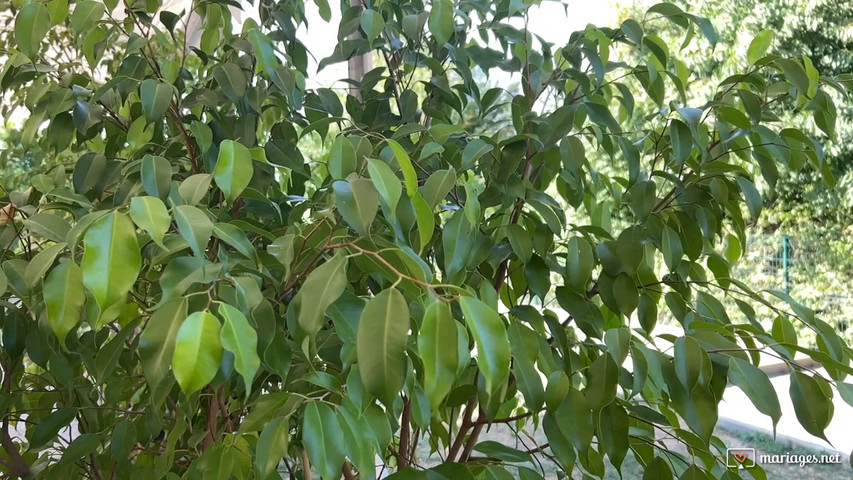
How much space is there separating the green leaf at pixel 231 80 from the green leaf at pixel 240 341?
1.47ft

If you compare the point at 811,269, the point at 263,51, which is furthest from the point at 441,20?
the point at 811,269

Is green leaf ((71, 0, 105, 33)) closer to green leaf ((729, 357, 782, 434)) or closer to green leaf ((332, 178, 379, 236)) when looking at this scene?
green leaf ((332, 178, 379, 236))

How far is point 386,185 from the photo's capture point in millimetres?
502

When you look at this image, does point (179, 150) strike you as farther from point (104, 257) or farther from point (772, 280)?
point (772, 280)

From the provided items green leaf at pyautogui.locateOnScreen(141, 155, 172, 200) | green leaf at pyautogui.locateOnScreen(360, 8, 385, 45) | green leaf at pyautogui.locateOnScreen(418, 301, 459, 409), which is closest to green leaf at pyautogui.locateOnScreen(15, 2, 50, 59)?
green leaf at pyautogui.locateOnScreen(141, 155, 172, 200)

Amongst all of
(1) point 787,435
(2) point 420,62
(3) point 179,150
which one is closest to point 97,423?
(3) point 179,150

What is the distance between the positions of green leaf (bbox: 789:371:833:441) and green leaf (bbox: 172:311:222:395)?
0.50 metres

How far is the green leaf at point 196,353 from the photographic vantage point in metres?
0.40

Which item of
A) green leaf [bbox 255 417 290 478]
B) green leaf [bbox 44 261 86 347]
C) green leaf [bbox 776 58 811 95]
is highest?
green leaf [bbox 776 58 811 95]

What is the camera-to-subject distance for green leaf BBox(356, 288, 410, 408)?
43cm

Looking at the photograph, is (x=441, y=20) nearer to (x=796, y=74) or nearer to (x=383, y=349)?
(x=796, y=74)

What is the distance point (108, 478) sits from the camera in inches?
38.3

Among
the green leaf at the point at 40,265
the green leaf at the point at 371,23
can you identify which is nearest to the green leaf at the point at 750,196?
the green leaf at the point at 371,23

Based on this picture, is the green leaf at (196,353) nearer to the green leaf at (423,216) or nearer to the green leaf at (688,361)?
the green leaf at (423,216)
